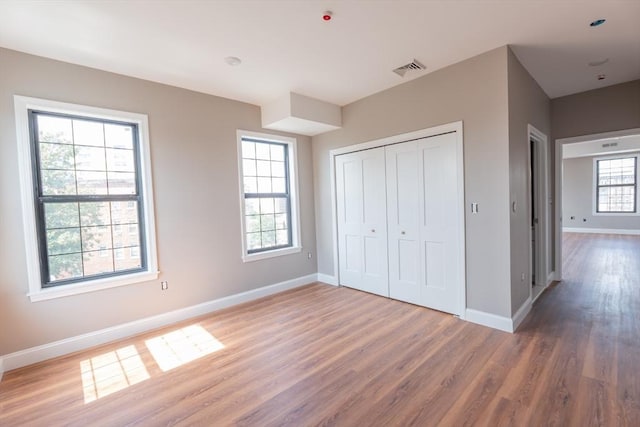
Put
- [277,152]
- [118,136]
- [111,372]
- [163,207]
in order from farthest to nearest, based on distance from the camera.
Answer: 1. [277,152]
2. [163,207]
3. [118,136]
4. [111,372]

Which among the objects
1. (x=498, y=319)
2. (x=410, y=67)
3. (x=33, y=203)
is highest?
(x=410, y=67)

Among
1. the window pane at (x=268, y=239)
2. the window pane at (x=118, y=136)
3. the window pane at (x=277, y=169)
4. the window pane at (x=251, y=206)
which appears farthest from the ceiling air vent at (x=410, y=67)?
the window pane at (x=118, y=136)

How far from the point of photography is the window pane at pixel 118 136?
10.3 feet

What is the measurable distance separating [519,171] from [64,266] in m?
4.77

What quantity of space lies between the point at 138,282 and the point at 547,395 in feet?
12.5

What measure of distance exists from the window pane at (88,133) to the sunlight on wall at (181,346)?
2165mm

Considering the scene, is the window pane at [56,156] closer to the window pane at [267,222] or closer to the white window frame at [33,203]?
the white window frame at [33,203]

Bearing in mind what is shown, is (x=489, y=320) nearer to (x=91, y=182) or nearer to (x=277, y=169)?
(x=277, y=169)

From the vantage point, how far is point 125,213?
10.6 ft

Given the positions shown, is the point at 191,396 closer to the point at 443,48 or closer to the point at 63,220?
the point at 63,220

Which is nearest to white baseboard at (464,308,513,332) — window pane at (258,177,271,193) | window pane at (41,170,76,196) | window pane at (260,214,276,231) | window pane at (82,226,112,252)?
window pane at (260,214,276,231)

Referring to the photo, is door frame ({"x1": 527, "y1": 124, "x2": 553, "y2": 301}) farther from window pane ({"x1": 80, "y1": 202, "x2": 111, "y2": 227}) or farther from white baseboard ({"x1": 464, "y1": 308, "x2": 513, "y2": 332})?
window pane ({"x1": 80, "y1": 202, "x2": 111, "y2": 227})

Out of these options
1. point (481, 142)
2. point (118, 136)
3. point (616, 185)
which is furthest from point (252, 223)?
point (616, 185)

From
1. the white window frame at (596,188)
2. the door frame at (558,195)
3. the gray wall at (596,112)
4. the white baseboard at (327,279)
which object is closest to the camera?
the gray wall at (596,112)
